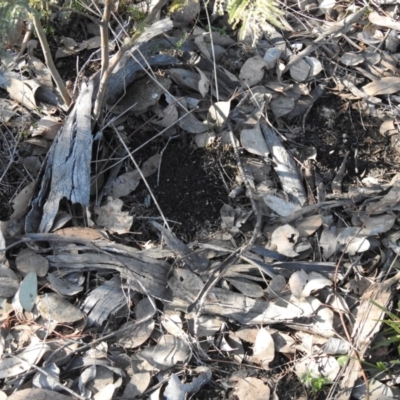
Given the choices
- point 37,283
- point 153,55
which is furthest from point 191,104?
point 37,283

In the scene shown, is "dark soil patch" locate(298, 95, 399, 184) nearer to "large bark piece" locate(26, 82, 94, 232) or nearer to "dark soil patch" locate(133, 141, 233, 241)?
"dark soil patch" locate(133, 141, 233, 241)

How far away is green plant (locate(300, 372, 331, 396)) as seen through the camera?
5.77ft

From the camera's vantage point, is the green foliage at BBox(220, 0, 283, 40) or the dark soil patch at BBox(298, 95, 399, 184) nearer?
the green foliage at BBox(220, 0, 283, 40)

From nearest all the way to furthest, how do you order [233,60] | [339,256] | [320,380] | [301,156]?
1. [320,380]
2. [339,256]
3. [301,156]
4. [233,60]

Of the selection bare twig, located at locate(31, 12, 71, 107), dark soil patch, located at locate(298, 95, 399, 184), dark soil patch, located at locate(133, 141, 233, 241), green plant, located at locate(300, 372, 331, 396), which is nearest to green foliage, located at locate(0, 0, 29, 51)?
bare twig, located at locate(31, 12, 71, 107)

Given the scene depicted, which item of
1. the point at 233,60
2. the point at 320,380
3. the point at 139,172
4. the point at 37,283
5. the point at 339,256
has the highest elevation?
the point at 233,60

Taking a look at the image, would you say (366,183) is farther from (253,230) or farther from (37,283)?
(37,283)

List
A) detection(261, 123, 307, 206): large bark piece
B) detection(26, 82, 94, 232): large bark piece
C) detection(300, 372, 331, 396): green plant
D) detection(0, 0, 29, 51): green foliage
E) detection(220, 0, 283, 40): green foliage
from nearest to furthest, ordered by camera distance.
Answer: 1. detection(220, 0, 283, 40): green foliage
2. detection(0, 0, 29, 51): green foliage
3. detection(300, 372, 331, 396): green plant
4. detection(26, 82, 94, 232): large bark piece
5. detection(261, 123, 307, 206): large bark piece

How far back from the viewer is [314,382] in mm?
1761

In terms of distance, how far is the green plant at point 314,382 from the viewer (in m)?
1.76

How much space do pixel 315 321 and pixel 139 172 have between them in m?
0.73

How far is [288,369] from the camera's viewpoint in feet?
5.91

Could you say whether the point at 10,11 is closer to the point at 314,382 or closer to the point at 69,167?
the point at 69,167

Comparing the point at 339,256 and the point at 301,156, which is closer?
the point at 339,256
